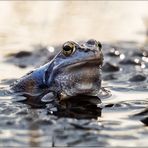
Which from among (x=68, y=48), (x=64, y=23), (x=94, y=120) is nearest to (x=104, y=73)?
(x=68, y=48)

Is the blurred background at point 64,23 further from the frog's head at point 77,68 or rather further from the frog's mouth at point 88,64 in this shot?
the frog's mouth at point 88,64

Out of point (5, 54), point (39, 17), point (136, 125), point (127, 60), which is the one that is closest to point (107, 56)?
point (127, 60)

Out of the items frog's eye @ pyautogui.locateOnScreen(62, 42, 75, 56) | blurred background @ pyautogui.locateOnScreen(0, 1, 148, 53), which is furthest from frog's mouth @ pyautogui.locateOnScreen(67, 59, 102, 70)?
blurred background @ pyautogui.locateOnScreen(0, 1, 148, 53)

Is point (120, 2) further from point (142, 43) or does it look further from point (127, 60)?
point (127, 60)

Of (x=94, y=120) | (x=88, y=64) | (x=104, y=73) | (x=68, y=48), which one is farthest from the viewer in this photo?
(x=104, y=73)

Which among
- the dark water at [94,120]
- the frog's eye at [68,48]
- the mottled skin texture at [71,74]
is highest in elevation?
the frog's eye at [68,48]

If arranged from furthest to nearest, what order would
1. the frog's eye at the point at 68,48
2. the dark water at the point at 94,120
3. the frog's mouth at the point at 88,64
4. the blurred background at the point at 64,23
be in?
the blurred background at the point at 64,23 → the frog's eye at the point at 68,48 → the frog's mouth at the point at 88,64 → the dark water at the point at 94,120

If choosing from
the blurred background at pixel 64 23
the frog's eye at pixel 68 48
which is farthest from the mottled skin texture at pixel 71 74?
the blurred background at pixel 64 23

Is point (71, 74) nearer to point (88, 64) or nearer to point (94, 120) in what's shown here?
point (88, 64)
